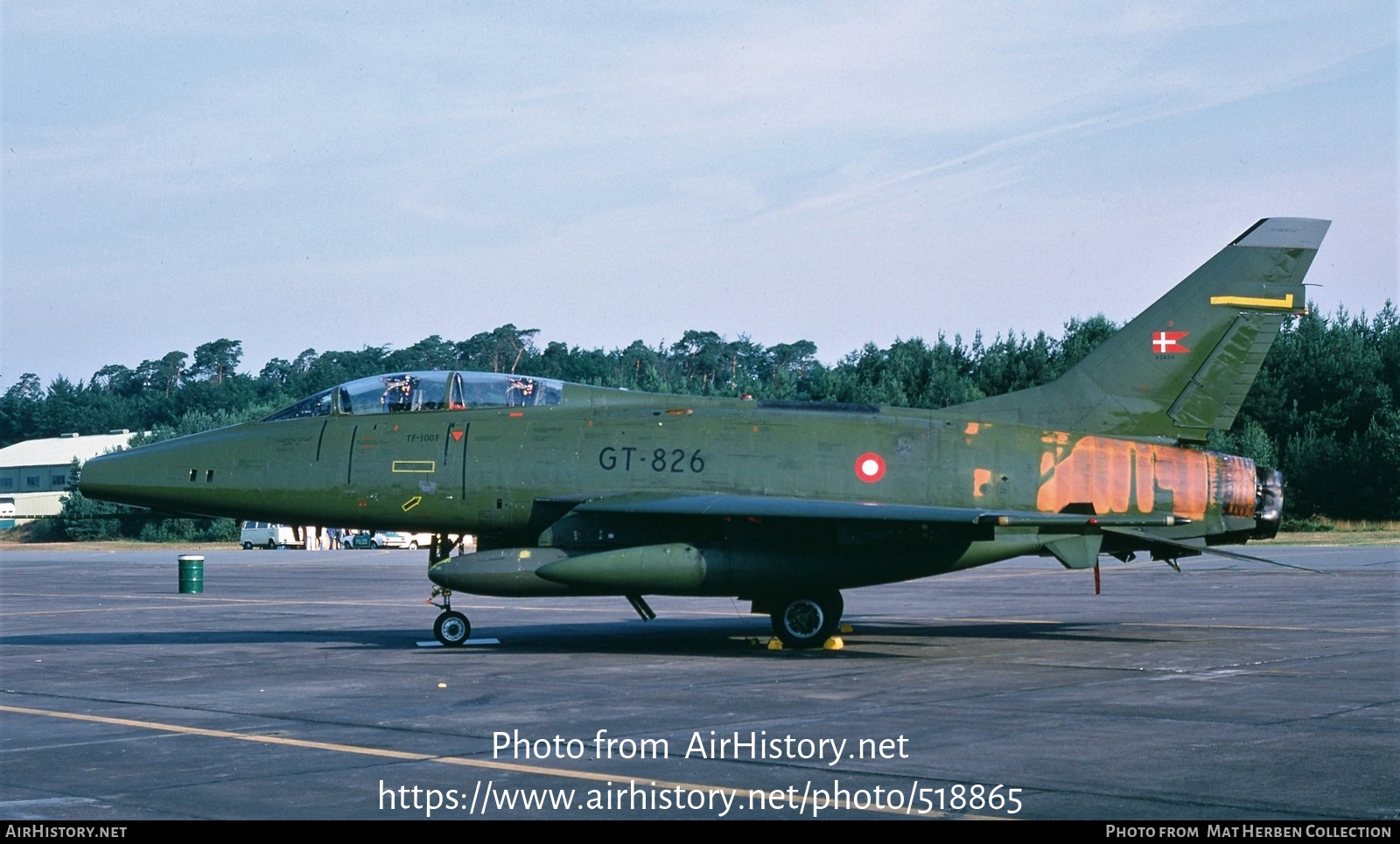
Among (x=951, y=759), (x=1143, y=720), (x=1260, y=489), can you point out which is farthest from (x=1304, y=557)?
(x=951, y=759)

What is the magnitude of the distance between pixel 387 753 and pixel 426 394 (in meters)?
8.74

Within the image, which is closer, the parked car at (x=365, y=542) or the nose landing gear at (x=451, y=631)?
the nose landing gear at (x=451, y=631)

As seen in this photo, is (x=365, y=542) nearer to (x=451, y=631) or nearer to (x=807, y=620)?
(x=451, y=631)

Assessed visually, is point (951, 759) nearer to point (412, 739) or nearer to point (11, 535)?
point (412, 739)

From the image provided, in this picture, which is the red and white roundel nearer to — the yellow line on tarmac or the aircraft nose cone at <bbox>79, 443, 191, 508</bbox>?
the aircraft nose cone at <bbox>79, 443, 191, 508</bbox>

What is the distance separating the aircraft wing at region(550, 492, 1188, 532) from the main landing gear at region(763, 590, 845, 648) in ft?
4.33

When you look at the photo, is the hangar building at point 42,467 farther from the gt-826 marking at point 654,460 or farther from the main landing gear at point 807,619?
the main landing gear at point 807,619

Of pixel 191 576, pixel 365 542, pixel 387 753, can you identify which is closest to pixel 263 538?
pixel 365 542

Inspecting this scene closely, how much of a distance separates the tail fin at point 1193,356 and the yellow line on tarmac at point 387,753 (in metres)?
10.5

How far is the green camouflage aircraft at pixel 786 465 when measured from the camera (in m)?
16.7

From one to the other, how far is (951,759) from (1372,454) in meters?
58.6

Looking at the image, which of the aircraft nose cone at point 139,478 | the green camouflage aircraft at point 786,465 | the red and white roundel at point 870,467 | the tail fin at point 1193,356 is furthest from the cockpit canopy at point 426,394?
the tail fin at point 1193,356

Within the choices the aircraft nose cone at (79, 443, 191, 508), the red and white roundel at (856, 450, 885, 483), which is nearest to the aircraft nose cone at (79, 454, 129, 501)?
the aircraft nose cone at (79, 443, 191, 508)

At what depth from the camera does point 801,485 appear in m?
17.3
